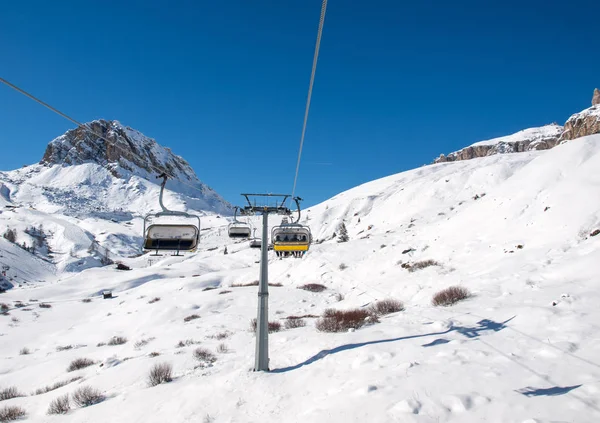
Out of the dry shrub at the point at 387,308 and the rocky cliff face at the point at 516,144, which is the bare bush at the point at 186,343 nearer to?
the dry shrub at the point at 387,308

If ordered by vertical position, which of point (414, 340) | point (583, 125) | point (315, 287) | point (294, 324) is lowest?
point (294, 324)

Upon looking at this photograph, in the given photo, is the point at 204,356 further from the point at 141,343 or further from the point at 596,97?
the point at 596,97

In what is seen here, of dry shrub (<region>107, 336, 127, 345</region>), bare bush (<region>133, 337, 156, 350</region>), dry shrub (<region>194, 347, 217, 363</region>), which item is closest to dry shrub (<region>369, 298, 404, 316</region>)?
dry shrub (<region>194, 347, 217, 363</region>)

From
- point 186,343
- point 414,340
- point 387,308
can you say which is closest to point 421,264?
point 387,308

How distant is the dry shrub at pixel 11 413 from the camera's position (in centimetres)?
888

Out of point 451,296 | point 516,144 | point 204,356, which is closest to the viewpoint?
point 204,356

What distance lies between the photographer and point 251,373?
898cm

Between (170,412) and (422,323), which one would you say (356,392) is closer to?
(170,412)

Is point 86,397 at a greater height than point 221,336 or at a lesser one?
lesser

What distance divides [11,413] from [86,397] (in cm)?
201

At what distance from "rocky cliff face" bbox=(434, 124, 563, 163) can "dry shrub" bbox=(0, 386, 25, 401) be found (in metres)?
157

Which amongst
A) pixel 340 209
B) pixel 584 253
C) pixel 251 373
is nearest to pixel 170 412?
pixel 251 373

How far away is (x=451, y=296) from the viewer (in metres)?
13.5

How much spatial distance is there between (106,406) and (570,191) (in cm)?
2568
